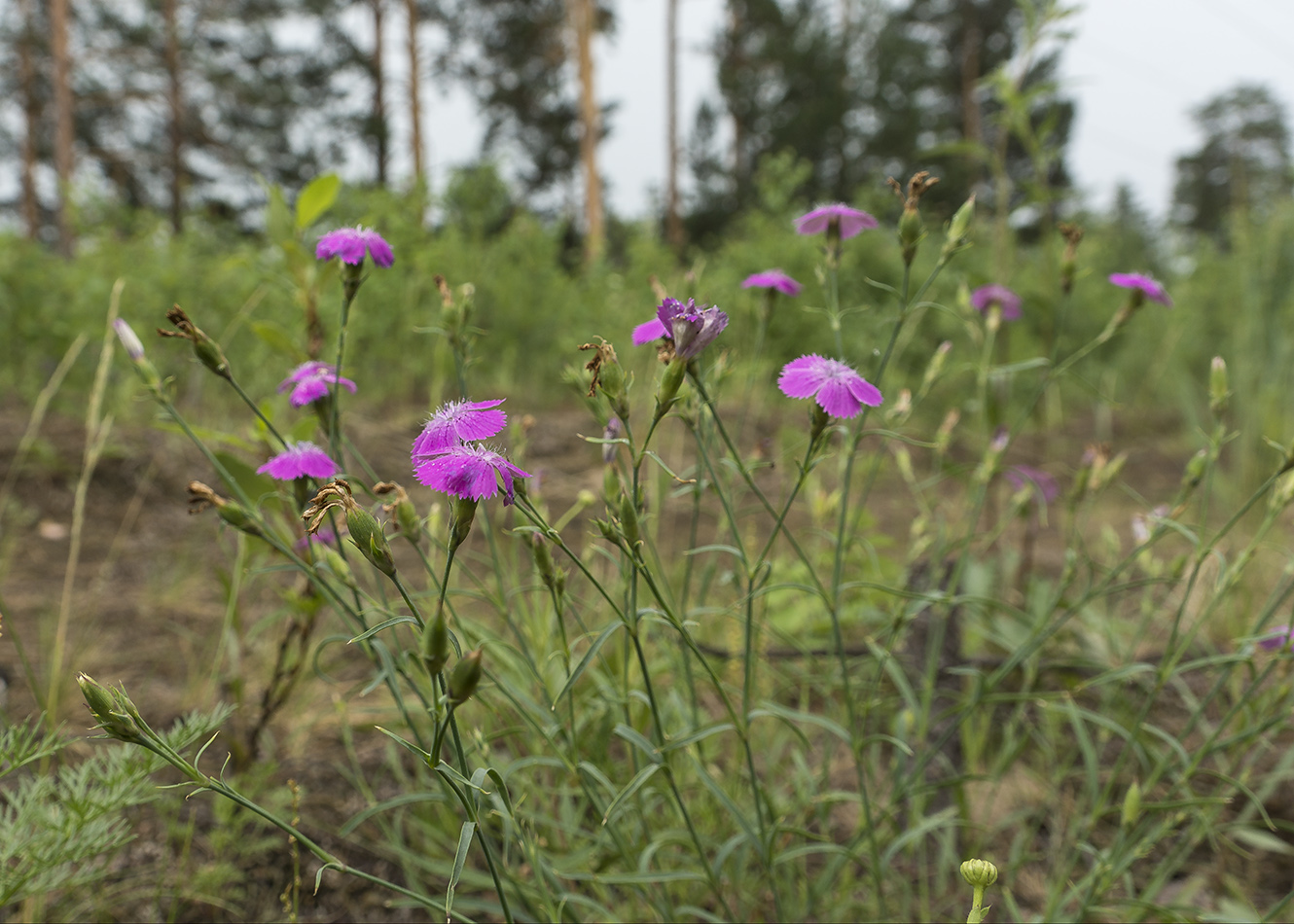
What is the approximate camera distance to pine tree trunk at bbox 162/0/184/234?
1155cm

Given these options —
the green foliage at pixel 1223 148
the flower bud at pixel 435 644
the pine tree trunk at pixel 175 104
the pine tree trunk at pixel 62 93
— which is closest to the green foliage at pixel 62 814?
the flower bud at pixel 435 644

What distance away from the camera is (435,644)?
1.74 ft

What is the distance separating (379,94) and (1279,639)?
13.1m

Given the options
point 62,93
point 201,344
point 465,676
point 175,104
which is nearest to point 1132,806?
point 465,676

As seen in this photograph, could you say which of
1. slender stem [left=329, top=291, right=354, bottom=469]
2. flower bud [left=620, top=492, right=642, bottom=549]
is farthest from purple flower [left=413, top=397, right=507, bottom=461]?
slender stem [left=329, top=291, right=354, bottom=469]

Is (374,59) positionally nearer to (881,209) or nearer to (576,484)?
(881,209)

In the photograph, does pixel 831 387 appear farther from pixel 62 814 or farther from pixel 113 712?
pixel 62 814

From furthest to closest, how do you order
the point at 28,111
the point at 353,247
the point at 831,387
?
the point at 28,111, the point at 353,247, the point at 831,387

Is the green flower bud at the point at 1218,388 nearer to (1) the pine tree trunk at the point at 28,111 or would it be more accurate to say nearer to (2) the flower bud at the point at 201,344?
(2) the flower bud at the point at 201,344

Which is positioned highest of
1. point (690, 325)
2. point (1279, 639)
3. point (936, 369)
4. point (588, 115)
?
point (588, 115)

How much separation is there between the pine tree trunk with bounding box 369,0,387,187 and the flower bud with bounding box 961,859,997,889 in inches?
488

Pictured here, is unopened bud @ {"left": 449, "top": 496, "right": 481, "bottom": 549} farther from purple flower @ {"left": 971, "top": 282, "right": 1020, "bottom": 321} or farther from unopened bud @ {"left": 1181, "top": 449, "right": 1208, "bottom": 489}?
purple flower @ {"left": 971, "top": 282, "right": 1020, "bottom": 321}

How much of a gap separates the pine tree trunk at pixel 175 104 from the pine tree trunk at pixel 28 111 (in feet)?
5.39

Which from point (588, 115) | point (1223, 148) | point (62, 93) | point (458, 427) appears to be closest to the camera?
point (458, 427)
